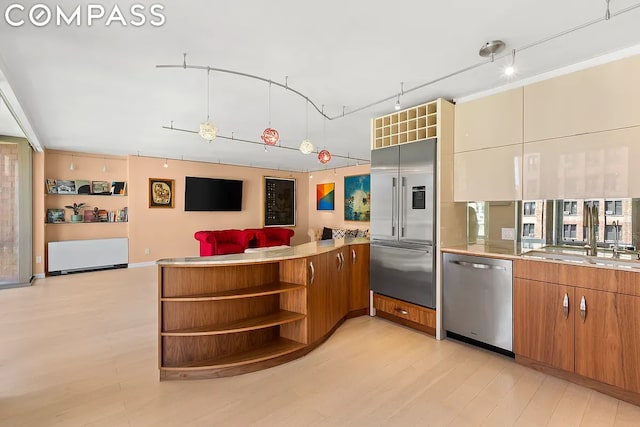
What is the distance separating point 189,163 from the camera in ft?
26.1

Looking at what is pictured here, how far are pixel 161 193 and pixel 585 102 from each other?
788 centimetres

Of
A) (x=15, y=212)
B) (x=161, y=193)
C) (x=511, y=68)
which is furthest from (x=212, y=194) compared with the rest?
(x=511, y=68)

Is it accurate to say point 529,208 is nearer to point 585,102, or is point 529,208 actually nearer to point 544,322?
point 585,102

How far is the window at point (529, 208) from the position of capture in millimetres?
3219

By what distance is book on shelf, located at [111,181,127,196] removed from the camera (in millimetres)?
7145

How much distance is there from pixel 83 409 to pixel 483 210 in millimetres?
4108

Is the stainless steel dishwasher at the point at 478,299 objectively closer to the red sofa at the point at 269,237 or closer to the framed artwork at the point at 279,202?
the red sofa at the point at 269,237

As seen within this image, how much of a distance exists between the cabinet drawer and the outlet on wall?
116 centimetres

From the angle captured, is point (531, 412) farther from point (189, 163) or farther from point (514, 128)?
point (189, 163)

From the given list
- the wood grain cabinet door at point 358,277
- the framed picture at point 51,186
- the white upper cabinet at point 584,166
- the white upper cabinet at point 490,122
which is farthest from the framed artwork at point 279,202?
the white upper cabinet at point 584,166

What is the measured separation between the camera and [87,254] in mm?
6727

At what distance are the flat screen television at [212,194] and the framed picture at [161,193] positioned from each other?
1.14 feet

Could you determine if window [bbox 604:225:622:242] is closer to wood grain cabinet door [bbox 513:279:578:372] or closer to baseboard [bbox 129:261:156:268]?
wood grain cabinet door [bbox 513:279:578:372]

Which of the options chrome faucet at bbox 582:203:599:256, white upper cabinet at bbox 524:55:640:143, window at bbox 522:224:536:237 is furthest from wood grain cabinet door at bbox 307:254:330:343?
chrome faucet at bbox 582:203:599:256
